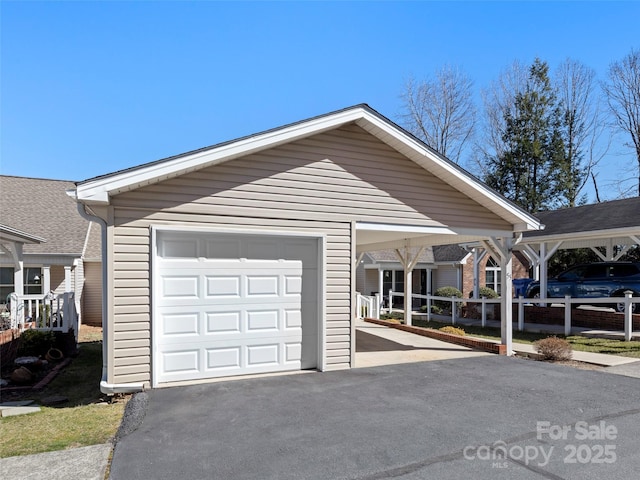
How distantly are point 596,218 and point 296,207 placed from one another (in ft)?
40.9

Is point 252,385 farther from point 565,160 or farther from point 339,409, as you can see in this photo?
point 565,160

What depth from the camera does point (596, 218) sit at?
15117mm

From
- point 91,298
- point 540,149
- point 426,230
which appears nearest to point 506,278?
point 426,230

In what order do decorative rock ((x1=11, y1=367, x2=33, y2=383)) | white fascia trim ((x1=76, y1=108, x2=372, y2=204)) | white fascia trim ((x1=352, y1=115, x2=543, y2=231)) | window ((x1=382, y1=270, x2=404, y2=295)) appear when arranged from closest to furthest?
1. white fascia trim ((x1=76, y1=108, x2=372, y2=204))
2. decorative rock ((x1=11, y1=367, x2=33, y2=383))
3. white fascia trim ((x1=352, y1=115, x2=543, y2=231))
4. window ((x1=382, y1=270, x2=404, y2=295))

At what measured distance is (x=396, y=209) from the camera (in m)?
8.59

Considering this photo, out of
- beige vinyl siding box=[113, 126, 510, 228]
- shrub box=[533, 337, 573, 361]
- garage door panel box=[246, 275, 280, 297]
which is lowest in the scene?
shrub box=[533, 337, 573, 361]

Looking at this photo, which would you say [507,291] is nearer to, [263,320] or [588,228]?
[263,320]

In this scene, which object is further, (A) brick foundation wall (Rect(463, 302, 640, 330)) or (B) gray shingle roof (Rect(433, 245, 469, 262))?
(B) gray shingle roof (Rect(433, 245, 469, 262))

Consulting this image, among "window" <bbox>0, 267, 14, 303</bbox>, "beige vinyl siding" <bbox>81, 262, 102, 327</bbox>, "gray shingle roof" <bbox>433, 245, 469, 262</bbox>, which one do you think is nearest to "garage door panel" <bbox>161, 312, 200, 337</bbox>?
"window" <bbox>0, 267, 14, 303</bbox>

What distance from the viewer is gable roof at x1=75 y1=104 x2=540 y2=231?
247 inches

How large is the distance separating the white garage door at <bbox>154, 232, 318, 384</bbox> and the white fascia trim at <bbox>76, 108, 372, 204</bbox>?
3.20ft

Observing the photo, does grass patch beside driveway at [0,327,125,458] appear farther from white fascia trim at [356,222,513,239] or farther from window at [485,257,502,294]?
window at [485,257,502,294]

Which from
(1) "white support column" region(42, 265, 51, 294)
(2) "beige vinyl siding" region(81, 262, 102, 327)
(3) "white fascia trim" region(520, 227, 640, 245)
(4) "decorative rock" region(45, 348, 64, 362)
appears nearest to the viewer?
(4) "decorative rock" region(45, 348, 64, 362)

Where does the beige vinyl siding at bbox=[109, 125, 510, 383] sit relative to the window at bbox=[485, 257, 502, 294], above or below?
above
